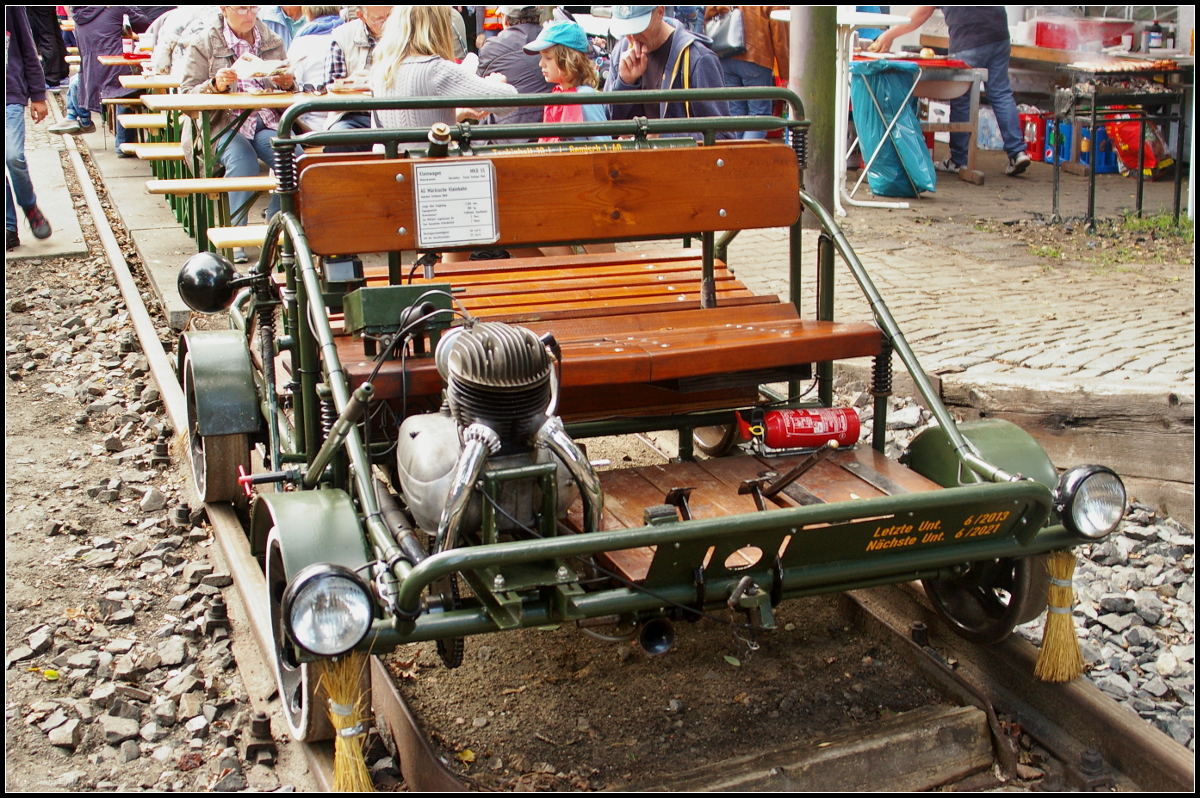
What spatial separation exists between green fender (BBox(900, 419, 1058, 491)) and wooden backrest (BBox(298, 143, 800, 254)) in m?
1.06

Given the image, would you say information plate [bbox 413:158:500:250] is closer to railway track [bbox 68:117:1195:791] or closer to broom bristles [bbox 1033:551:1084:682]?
railway track [bbox 68:117:1195:791]

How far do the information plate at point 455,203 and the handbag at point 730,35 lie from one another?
6887 millimetres

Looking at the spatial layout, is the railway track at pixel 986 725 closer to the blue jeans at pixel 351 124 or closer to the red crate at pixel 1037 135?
the blue jeans at pixel 351 124

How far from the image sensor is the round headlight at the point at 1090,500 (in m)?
3.35

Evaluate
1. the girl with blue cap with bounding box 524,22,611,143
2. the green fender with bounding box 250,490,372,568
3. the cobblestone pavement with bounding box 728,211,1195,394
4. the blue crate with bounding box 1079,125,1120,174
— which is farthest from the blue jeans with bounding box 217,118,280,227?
the blue crate with bounding box 1079,125,1120,174

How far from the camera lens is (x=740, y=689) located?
12.9 feet

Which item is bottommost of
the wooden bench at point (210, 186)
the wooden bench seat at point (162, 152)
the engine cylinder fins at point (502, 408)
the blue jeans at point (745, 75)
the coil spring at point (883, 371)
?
the coil spring at point (883, 371)

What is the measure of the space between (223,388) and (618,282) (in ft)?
5.70

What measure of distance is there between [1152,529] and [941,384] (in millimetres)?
1184

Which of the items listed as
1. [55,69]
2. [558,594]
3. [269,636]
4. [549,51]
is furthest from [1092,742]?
[55,69]

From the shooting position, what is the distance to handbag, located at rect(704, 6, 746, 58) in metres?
10.4

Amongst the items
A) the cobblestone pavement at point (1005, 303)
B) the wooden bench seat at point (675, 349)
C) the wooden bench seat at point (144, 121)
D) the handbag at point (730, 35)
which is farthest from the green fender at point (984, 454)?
the wooden bench seat at point (144, 121)

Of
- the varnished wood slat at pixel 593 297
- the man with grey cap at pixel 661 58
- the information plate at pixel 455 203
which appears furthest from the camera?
the man with grey cap at pixel 661 58

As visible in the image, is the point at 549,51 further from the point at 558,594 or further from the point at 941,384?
the point at 558,594
